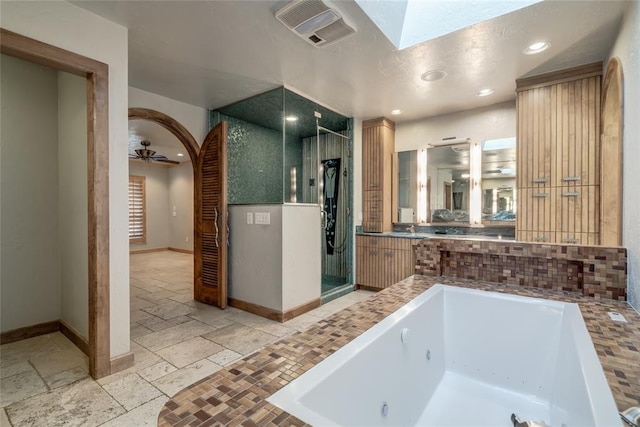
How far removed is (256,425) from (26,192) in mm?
3314

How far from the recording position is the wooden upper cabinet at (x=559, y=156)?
2650 mm

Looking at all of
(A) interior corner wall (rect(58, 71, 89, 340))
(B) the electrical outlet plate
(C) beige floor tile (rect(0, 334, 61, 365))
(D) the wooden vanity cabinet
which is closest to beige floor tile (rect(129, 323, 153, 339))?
(A) interior corner wall (rect(58, 71, 89, 340))

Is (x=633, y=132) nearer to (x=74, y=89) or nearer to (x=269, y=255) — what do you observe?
(x=269, y=255)

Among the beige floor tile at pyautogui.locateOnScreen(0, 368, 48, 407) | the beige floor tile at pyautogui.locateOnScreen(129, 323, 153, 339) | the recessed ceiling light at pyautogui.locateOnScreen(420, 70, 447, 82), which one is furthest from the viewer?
the recessed ceiling light at pyautogui.locateOnScreen(420, 70, 447, 82)

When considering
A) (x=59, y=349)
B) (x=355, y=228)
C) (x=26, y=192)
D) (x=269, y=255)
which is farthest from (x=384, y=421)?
(x=26, y=192)

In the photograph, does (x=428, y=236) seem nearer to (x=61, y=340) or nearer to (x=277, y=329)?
(x=277, y=329)

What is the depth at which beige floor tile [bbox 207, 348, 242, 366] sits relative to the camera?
7.27 feet

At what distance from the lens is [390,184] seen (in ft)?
14.5

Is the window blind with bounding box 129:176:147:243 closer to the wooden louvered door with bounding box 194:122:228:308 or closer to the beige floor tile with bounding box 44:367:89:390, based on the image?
the wooden louvered door with bounding box 194:122:228:308

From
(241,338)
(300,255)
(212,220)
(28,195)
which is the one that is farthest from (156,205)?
(241,338)

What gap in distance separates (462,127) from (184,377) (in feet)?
13.8

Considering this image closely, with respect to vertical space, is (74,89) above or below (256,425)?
above

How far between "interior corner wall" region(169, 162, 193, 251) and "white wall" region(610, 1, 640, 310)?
796cm

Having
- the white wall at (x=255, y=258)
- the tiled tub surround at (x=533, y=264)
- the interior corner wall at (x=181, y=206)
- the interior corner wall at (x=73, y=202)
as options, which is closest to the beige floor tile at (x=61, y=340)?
the interior corner wall at (x=73, y=202)
